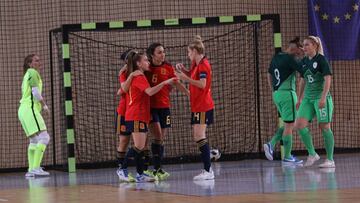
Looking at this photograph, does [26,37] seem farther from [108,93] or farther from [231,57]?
[231,57]

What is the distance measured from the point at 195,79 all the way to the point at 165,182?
1.53 meters

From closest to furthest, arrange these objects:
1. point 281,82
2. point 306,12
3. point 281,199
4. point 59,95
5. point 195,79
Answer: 1. point 281,199
2. point 195,79
3. point 281,82
4. point 59,95
5. point 306,12

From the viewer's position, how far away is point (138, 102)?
489 inches

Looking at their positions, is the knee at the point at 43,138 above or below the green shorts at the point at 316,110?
below

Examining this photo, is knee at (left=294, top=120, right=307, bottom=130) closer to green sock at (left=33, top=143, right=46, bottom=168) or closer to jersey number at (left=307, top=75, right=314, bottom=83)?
jersey number at (left=307, top=75, right=314, bottom=83)

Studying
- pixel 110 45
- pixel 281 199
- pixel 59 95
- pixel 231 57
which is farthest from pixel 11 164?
pixel 281 199

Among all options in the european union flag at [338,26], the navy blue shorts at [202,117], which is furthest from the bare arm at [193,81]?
the european union flag at [338,26]

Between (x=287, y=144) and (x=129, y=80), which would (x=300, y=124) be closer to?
(x=287, y=144)

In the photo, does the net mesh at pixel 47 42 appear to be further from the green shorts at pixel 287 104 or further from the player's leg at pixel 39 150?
the green shorts at pixel 287 104

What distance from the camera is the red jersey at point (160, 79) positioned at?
510 inches

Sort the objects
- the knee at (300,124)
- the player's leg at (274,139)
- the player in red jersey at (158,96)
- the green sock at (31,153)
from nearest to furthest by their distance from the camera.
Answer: the player in red jersey at (158,96)
the knee at (300,124)
the player's leg at (274,139)
the green sock at (31,153)

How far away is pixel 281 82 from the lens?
15.1m

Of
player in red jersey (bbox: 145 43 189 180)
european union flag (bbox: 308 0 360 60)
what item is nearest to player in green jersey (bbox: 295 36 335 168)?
player in red jersey (bbox: 145 43 189 180)

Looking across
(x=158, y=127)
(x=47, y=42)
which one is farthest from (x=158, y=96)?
(x=47, y=42)
